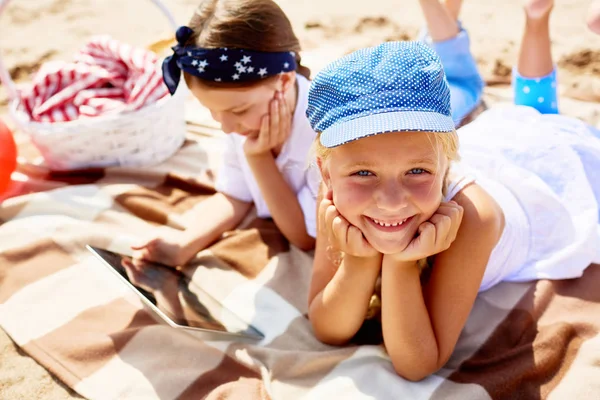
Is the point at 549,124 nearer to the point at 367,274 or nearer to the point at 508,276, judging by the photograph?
the point at 508,276

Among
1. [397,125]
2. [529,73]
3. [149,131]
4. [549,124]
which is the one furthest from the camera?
[149,131]

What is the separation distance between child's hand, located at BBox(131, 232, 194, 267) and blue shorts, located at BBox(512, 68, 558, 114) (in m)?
1.46

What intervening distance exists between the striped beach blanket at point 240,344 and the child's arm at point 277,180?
0.27ft

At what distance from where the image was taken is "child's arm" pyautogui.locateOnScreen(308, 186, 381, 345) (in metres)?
1.38

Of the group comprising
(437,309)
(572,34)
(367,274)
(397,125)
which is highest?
(397,125)

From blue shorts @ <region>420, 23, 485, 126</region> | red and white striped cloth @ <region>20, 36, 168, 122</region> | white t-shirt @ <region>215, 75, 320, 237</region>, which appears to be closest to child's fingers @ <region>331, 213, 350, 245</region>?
white t-shirt @ <region>215, 75, 320, 237</region>

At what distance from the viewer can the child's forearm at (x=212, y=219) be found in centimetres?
215

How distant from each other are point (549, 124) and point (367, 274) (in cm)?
100

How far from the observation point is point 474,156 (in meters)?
1.89

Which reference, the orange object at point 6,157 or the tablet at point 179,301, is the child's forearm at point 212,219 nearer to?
the tablet at point 179,301

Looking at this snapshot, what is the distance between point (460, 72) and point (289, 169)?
102 centimetres

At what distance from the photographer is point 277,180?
2.06 m

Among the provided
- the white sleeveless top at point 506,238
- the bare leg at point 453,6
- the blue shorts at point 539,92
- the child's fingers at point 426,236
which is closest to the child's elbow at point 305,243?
the white sleeveless top at point 506,238

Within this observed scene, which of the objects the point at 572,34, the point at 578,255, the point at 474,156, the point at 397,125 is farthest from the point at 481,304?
the point at 572,34
